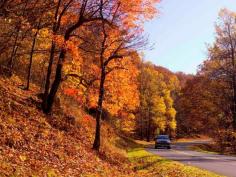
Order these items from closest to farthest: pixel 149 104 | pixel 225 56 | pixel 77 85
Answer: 1. pixel 77 85
2. pixel 225 56
3. pixel 149 104

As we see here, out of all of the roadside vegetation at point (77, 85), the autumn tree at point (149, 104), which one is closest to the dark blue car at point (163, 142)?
the roadside vegetation at point (77, 85)

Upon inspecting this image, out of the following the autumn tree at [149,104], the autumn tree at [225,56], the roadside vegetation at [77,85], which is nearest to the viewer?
the roadside vegetation at [77,85]

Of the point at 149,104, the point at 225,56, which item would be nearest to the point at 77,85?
the point at 225,56

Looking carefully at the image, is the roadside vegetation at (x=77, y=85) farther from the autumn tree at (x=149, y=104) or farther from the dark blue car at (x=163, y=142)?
the autumn tree at (x=149, y=104)

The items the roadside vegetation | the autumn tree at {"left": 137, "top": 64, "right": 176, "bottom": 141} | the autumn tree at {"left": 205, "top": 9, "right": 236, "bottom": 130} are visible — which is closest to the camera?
the roadside vegetation

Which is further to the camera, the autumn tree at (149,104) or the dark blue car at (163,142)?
the autumn tree at (149,104)

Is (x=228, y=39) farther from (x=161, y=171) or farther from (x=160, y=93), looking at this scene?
(x=160, y=93)

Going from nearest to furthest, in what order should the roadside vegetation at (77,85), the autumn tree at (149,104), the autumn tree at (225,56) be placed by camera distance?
the roadside vegetation at (77,85), the autumn tree at (225,56), the autumn tree at (149,104)

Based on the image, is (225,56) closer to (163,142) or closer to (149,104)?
(163,142)

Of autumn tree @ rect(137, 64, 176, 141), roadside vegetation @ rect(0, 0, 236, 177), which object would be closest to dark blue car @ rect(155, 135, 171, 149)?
roadside vegetation @ rect(0, 0, 236, 177)

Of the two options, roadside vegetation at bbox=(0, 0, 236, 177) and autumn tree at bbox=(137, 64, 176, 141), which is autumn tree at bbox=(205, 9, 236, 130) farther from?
autumn tree at bbox=(137, 64, 176, 141)

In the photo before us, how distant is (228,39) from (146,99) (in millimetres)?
34371

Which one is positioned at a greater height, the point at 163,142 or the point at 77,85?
the point at 77,85

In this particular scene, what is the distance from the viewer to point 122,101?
27.9 m
